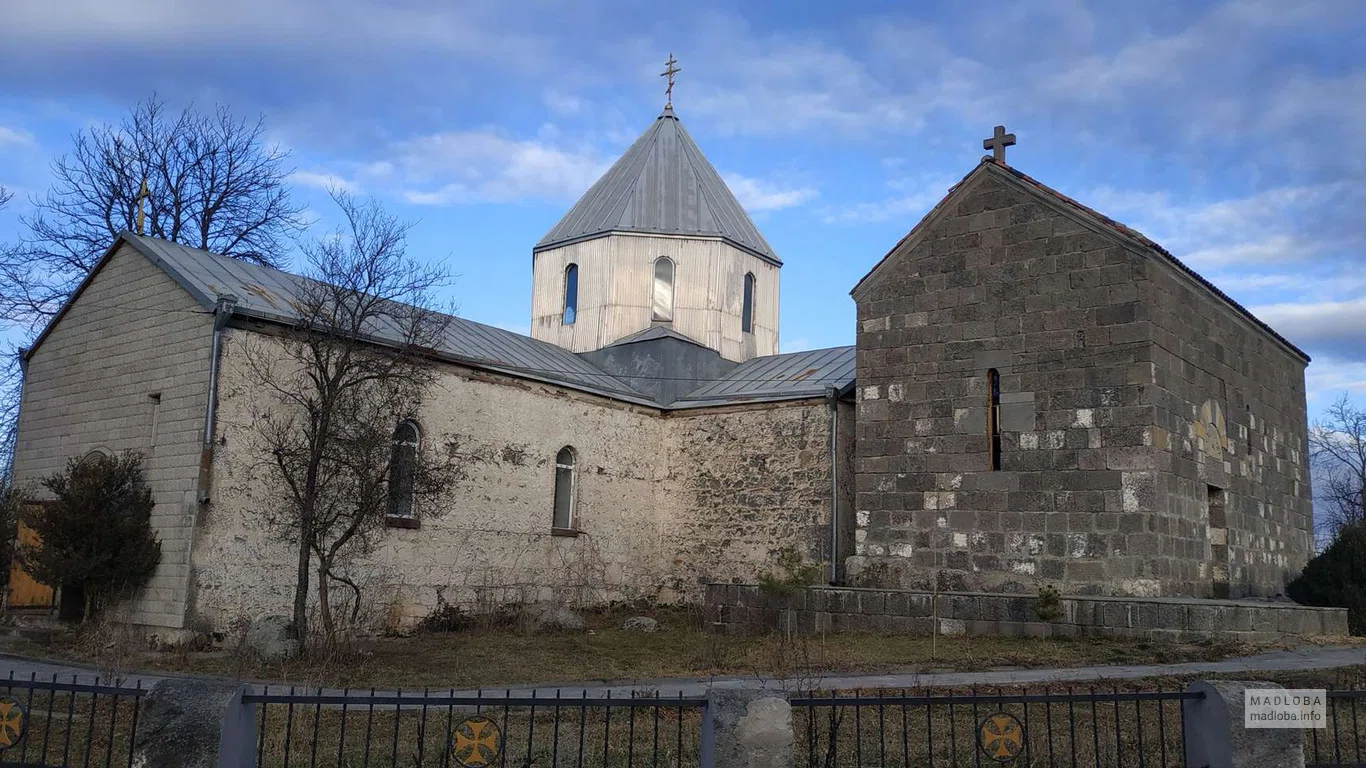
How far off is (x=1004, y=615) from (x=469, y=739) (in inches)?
394

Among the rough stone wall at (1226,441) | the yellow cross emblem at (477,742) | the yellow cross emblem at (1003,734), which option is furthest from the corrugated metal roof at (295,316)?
the yellow cross emblem at (1003,734)

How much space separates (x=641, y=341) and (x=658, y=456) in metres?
2.69

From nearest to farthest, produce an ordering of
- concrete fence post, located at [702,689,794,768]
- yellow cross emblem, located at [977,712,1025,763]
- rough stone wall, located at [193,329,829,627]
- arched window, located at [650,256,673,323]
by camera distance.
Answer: concrete fence post, located at [702,689,794,768] < yellow cross emblem, located at [977,712,1025,763] < rough stone wall, located at [193,329,829,627] < arched window, located at [650,256,673,323]

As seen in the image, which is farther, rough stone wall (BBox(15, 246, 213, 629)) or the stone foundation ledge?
rough stone wall (BBox(15, 246, 213, 629))

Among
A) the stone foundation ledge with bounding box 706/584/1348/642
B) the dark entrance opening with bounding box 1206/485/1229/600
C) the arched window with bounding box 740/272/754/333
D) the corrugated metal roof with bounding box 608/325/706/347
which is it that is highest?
the arched window with bounding box 740/272/754/333

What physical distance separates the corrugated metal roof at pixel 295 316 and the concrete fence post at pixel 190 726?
10.8 metres

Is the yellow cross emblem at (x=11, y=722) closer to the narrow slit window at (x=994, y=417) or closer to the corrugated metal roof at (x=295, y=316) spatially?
the corrugated metal roof at (x=295, y=316)

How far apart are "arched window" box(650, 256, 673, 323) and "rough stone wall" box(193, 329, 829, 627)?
284cm

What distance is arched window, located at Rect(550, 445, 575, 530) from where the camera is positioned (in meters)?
20.7

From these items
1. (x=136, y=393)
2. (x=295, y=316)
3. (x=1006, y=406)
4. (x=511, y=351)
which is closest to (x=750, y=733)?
(x=1006, y=406)

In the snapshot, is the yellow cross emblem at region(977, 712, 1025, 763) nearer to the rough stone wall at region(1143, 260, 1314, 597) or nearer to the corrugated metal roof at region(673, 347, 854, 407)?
the rough stone wall at region(1143, 260, 1314, 597)

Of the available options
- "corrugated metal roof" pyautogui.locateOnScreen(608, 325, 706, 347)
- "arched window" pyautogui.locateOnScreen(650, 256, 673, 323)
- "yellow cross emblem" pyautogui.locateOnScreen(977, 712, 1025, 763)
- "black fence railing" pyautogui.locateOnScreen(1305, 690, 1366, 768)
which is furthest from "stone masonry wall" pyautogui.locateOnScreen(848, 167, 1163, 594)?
"yellow cross emblem" pyautogui.locateOnScreen(977, 712, 1025, 763)

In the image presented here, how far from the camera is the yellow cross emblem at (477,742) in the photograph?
5605mm

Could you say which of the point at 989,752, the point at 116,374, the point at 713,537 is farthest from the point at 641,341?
the point at 989,752
